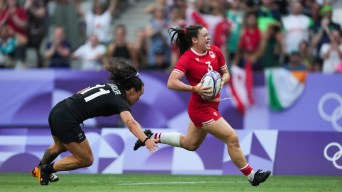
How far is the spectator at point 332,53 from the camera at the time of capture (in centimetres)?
1873

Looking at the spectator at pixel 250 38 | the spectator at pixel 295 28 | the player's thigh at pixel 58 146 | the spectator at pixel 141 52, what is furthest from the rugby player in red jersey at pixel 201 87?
the spectator at pixel 141 52

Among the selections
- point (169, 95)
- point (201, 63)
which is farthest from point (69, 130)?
point (169, 95)

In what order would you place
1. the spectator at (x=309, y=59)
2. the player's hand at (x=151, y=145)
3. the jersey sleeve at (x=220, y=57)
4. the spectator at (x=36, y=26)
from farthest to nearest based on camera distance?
the spectator at (x=36, y=26) < the spectator at (x=309, y=59) < the jersey sleeve at (x=220, y=57) < the player's hand at (x=151, y=145)

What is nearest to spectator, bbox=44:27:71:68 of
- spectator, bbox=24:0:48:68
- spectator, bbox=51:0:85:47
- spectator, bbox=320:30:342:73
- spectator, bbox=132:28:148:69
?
spectator, bbox=24:0:48:68

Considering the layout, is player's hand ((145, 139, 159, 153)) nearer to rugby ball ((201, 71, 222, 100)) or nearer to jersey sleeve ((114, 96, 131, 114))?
jersey sleeve ((114, 96, 131, 114))

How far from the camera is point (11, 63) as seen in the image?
1970cm

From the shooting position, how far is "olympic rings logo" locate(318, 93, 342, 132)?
60.8 ft

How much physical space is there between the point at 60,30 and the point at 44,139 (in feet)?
12.8

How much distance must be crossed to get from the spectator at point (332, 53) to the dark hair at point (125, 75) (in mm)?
8001

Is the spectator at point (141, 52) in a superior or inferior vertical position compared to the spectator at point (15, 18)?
inferior

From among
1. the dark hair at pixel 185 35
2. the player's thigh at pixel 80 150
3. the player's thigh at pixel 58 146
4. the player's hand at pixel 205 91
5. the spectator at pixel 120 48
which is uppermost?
the dark hair at pixel 185 35

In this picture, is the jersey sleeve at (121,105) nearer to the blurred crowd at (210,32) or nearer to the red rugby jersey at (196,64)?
the red rugby jersey at (196,64)

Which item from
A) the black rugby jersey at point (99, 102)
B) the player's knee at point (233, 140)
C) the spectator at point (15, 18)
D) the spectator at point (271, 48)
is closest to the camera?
the black rugby jersey at point (99, 102)

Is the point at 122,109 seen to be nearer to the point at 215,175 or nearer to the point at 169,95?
the point at 215,175
